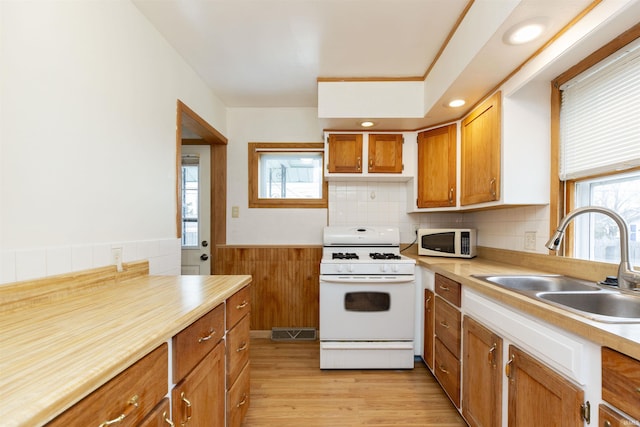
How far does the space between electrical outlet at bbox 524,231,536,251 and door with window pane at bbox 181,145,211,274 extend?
8.67 feet

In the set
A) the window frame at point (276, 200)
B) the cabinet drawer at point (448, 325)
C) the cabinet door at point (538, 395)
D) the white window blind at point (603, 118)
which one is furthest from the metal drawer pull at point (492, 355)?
the window frame at point (276, 200)

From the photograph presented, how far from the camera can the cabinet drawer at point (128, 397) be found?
1.83 feet

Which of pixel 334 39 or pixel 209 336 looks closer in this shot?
pixel 209 336

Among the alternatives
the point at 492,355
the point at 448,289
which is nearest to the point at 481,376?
the point at 492,355

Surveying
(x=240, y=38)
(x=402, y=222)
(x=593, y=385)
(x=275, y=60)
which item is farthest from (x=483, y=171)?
(x=240, y=38)

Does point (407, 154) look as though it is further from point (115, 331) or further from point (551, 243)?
point (115, 331)

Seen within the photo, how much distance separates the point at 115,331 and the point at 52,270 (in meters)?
0.57

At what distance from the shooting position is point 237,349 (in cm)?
145

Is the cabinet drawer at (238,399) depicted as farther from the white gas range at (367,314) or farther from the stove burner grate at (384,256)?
the stove burner grate at (384,256)

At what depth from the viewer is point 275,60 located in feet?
6.97

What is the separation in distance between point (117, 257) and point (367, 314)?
1658mm

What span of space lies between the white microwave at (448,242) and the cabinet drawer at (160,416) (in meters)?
Result: 2.27

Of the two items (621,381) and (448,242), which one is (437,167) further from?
(621,381)

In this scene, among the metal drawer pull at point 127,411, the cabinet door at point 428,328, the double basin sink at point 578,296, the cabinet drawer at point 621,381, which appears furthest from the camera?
the cabinet door at point 428,328
